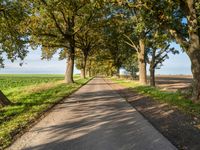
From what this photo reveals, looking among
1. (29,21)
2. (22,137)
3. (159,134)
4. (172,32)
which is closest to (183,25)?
(172,32)

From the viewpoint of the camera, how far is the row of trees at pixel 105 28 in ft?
59.2

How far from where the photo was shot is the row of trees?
59.2 ft

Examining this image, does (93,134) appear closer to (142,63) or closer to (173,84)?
→ (142,63)

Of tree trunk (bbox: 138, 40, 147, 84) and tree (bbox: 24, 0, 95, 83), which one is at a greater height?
tree (bbox: 24, 0, 95, 83)

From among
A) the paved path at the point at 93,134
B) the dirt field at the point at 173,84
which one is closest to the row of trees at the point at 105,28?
the dirt field at the point at 173,84

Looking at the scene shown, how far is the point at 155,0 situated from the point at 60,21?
81.2 ft

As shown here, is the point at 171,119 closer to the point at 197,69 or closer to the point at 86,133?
the point at 86,133

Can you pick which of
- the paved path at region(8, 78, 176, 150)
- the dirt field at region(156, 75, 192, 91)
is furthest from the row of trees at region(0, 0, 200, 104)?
the paved path at region(8, 78, 176, 150)

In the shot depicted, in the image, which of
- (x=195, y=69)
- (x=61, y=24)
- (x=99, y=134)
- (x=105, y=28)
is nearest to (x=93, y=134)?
(x=99, y=134)

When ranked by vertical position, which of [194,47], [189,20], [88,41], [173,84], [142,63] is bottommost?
[173,84]

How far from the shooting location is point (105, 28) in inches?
1960

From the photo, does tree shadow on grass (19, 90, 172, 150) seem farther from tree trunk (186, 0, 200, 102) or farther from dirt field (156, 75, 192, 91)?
dirt field (156, 75, 192, 91)

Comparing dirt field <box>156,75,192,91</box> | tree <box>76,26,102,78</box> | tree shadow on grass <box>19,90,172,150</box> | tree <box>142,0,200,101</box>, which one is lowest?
dirt field <box>156,75,192,91</box>

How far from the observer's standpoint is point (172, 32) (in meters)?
18.8
